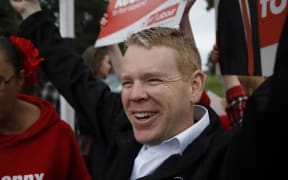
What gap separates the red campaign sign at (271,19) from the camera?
188cm

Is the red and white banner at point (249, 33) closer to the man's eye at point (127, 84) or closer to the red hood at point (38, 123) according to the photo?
the man's eye at point (127, 84)

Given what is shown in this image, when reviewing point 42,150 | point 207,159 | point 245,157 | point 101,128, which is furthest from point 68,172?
point 245,157

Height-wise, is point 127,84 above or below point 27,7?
below

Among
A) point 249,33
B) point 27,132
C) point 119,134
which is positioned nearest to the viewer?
point 119,134

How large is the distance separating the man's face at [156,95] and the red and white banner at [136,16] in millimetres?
893

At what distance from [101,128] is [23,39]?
61 cm

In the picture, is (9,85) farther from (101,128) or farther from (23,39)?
(101,128)

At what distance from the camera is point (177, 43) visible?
Result: 1.62m

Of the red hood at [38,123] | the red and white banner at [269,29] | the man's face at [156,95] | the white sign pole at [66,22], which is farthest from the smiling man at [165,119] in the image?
the white sign pole at [66,22]

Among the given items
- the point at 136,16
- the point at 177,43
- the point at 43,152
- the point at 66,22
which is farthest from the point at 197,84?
the point at 66,22

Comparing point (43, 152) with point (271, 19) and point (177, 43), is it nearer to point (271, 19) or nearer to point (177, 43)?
point (177, 43)

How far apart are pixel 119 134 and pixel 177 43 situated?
47 centimetres

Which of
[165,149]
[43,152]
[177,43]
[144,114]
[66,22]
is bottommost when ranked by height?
[43,152]

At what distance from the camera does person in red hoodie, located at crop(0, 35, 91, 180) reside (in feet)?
7.24
